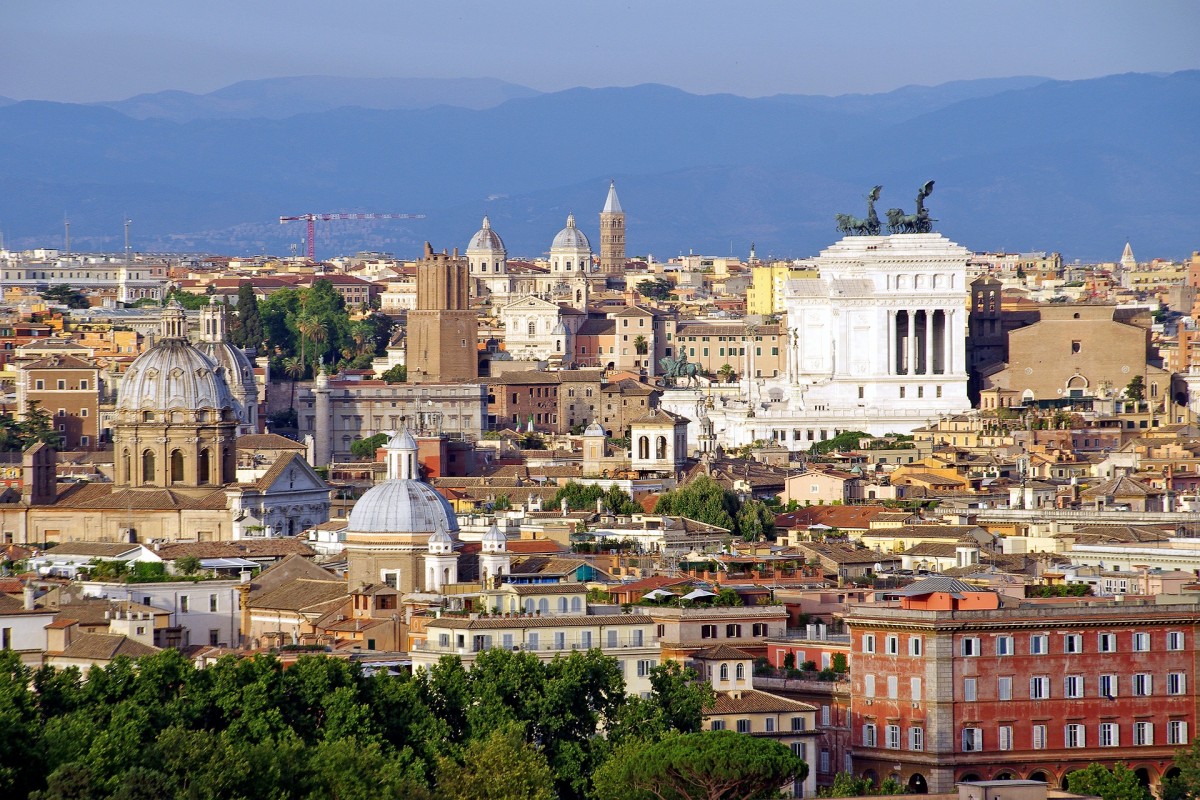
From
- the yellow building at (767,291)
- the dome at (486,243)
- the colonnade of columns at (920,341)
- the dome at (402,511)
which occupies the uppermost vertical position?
the dome at (486,243)

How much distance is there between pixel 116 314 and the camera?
147375 millimetres

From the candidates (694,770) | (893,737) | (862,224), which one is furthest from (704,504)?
(862,224)

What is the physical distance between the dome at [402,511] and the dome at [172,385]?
78.4ft

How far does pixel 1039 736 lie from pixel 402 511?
15.3 m

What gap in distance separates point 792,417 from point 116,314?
45.9 meters

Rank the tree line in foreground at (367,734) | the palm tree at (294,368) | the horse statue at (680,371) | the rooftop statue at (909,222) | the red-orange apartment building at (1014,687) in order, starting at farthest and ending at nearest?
the palm tree at (294,368), the horse statue at (680,371), the rooftop statue at (909,222), the red-orange apartment building at (1014,687), the tree line in foreground at (367,734)

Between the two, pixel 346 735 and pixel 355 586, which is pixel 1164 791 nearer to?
pixel 346 735

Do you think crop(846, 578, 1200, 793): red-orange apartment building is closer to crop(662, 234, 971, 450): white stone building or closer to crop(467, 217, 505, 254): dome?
crop(662, 234, 971, 450): white stone building

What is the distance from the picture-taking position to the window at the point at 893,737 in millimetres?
47188

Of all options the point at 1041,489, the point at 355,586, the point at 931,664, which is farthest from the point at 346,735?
the point at 1041,489

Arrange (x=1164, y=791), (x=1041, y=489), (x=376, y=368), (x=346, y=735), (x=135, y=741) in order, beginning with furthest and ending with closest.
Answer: (x=376, y=368) < (x=1041, y=489) < (x=1164, y=791) < (x=346, y=735) < (x=135, y=741)

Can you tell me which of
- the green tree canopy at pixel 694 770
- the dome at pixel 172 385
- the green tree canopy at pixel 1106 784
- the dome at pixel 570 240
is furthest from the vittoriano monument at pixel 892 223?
the green tree canopy at pixel 694 770

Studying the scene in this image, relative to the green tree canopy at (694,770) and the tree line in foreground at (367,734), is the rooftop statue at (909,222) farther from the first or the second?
the green tree canopy at (694,770)

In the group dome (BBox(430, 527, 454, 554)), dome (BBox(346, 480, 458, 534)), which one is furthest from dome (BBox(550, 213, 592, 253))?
dome (BBox(430, 527, 454, 554))
